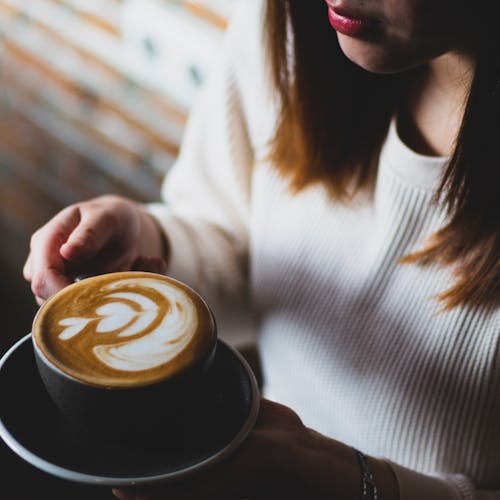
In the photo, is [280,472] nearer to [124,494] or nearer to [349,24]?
[124,494]

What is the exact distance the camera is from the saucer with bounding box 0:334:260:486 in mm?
550

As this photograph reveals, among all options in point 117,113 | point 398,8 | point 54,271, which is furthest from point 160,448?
point 117,113

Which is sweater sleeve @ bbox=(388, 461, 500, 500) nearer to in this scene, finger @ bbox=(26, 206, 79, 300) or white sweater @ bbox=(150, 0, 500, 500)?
white sweater @ bbox=(150, 0, 500, 500)

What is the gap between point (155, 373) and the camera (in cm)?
55

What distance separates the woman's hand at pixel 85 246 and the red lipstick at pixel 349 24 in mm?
350

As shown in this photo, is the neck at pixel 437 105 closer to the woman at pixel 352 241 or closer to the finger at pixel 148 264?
the woman at pixel 352 241

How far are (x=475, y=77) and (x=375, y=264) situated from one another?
289mm

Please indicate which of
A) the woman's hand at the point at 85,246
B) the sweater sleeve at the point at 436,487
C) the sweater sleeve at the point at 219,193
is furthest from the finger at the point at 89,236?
the sweater sleeve at the point at 436,487

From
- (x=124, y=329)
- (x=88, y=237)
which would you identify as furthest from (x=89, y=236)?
(x=124, y=329)

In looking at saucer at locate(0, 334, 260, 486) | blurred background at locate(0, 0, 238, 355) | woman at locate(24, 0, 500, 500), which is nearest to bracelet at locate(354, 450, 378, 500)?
woman at locate(24, 0, 500, 500)

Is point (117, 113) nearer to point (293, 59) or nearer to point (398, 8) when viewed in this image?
point (293, 59)

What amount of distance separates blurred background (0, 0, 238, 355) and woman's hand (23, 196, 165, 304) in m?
0.69

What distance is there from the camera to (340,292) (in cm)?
88

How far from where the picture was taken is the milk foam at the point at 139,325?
1.86 feet
